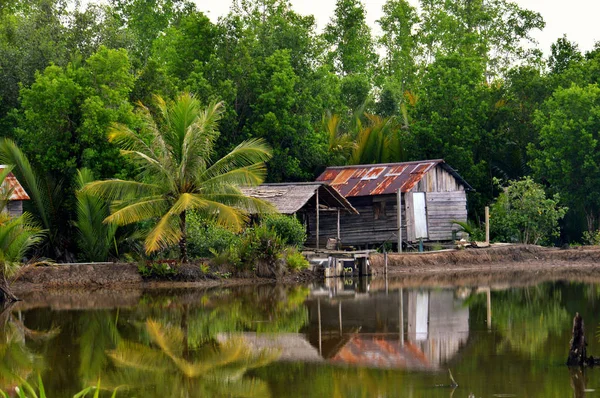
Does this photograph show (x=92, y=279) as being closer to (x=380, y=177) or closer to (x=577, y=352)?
(x=380, y=177)

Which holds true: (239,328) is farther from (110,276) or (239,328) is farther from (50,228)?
(50,228)

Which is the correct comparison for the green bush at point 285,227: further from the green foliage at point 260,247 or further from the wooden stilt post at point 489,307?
the wooden stilt post at point 489,307

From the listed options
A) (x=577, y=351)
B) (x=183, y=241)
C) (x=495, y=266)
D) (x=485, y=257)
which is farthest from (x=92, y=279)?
(x=577, y=351)

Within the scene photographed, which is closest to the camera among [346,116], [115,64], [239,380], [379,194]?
[239,380]

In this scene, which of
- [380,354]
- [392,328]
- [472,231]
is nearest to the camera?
[380,354]

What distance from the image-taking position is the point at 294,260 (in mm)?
31328

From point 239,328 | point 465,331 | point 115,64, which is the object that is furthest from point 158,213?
point 465,331

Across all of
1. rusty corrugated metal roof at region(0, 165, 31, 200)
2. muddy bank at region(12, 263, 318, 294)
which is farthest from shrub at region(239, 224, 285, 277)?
rusty corrugated metal roof at region(0, 165, 31, 200)

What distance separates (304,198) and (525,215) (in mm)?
9843

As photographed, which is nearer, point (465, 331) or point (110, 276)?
point (465, 331)

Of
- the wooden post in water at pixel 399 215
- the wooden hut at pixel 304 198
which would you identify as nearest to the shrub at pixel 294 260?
the wooden hut at pixel 304 198

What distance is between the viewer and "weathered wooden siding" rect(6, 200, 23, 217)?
1164 inches

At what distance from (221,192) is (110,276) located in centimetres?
411

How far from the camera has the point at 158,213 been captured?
2902cm
